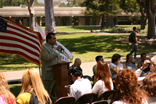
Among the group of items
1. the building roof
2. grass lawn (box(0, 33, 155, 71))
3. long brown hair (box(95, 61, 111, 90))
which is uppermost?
the building roof

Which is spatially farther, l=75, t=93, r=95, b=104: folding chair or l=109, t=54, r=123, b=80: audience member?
l=109, t=54, r=123, b=80: audience member

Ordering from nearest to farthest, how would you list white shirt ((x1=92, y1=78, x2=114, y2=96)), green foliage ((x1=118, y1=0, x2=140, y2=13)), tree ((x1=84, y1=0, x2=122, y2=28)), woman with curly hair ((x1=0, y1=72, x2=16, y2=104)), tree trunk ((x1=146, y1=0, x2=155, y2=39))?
woman with curly hair ((x1=0, y1=72, x2=16, y2=104))
white shirt ((x1=92, y1=78, x2=114, y2=96))
tree trunk ((x1=146, y1=0, x2=155, y2=39))
green foliage ((x1=118, y1=0, x2=140, y2=13))
tree ((x1=84, y1=0, x2=122, y2=28))

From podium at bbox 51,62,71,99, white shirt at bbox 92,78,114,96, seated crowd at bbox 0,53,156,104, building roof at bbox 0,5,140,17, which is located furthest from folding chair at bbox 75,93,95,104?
building roof at bbox 0,5,140,17

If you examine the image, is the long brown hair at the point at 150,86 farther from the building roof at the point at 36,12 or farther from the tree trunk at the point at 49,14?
the building roof at the point at 36,12

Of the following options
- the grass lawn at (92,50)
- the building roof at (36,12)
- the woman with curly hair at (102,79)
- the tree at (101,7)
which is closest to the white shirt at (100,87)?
the woman with curly hair at (102,79)

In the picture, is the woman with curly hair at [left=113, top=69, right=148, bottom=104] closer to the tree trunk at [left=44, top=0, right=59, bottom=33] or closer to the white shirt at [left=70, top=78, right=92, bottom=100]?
the white shirt at [left=70, top=78, right=92, bottom=100]

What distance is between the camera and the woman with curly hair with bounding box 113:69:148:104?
10.7 feet

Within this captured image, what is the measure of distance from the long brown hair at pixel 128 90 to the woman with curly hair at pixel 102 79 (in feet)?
4.69

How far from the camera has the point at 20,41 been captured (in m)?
7.32

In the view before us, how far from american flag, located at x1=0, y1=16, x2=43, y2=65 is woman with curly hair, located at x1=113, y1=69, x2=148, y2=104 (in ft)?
13.8

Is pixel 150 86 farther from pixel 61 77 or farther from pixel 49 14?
pixel 49 14

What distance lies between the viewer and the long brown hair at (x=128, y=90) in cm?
327

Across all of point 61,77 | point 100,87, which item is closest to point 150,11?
point 61,77

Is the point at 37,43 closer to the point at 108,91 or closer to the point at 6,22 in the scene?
the point at 6,22
